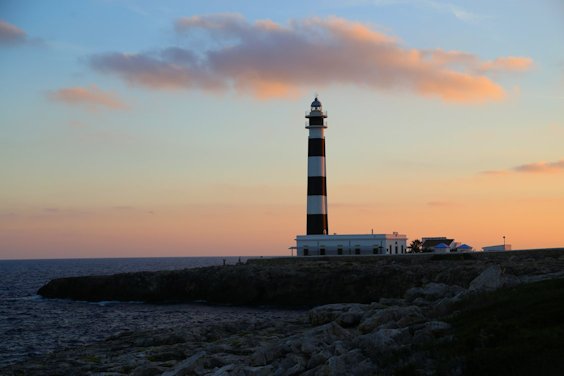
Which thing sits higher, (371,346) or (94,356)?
(371,346)

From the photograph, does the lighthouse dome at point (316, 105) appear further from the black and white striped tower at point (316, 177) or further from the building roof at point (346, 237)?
the building roof at point (346, 237)

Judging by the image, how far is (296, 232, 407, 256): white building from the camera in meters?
70.2

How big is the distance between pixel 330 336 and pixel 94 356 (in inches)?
398

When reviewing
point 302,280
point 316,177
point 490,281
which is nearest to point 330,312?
point 490,281

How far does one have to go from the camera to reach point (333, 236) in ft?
232

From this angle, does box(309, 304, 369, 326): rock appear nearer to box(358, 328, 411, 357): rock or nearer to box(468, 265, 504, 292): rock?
box(468, 265, 504, 292): rock

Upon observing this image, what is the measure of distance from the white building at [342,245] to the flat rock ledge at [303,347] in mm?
37526

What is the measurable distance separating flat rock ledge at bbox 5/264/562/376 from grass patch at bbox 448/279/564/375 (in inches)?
20.0

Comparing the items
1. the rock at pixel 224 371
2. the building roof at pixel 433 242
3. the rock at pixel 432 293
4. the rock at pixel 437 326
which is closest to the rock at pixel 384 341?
the rock at pixel 437 326

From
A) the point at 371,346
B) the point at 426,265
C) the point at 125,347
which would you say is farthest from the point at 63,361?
the point at 426,265

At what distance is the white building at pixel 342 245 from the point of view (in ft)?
230

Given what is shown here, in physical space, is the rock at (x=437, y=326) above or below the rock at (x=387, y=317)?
above

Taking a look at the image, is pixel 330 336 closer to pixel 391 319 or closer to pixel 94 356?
pixel 391 319

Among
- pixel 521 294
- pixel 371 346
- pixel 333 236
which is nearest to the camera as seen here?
pixel 371 346
